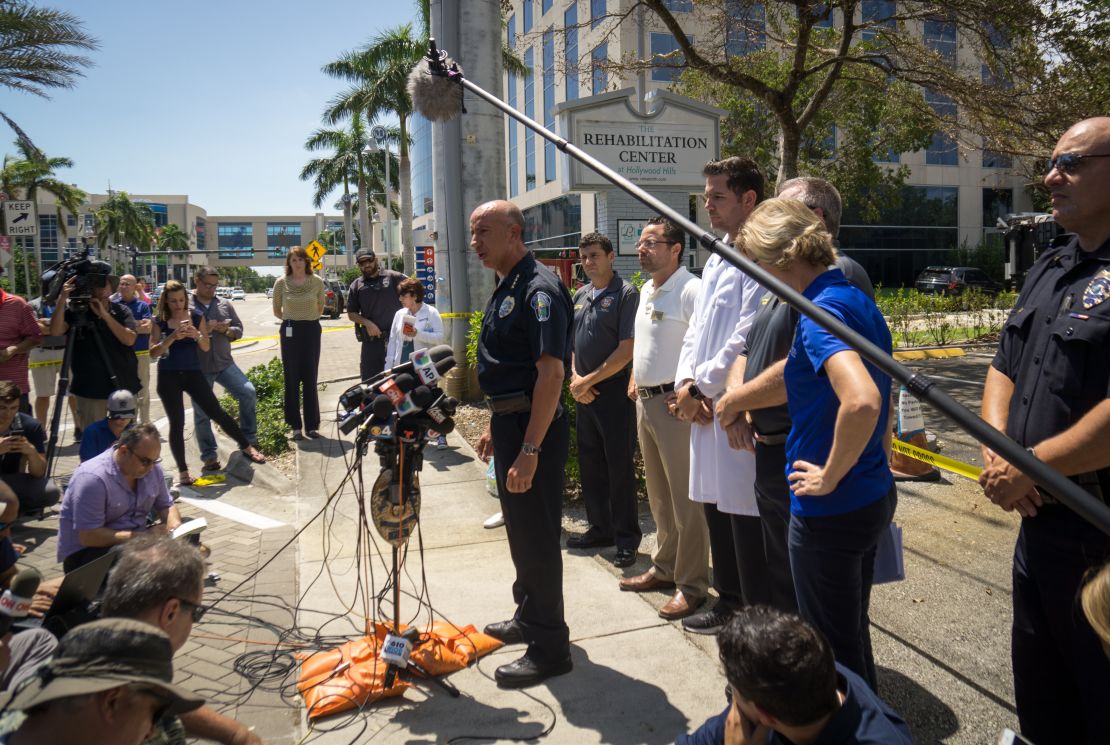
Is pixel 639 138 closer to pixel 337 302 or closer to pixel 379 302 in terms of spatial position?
pixel 379 302

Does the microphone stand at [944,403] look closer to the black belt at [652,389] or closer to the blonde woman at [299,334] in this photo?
the black belt at [652,389]

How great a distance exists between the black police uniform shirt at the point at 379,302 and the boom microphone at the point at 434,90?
4.81 metres

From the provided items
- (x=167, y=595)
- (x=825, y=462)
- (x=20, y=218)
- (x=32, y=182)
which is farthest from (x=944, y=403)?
(x=32, y=182)

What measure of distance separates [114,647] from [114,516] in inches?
123

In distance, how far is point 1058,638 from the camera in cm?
230

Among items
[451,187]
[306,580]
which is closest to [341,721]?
[306,580]

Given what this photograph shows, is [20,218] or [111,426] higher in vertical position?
[20,218]

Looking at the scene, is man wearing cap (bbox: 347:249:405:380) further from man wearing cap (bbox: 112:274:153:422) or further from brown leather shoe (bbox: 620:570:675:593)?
brown leather shoe (bbox: 620:570:675:593)

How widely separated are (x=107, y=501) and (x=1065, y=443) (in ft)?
14.5

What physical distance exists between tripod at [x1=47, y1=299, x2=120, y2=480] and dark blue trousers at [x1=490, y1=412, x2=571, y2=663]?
4.32 metres

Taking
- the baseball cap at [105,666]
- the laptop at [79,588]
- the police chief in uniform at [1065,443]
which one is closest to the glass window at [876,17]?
the police chief in uniform at [1065,443]

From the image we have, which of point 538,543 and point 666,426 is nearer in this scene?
point 538,543

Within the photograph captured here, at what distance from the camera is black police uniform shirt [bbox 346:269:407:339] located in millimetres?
8477

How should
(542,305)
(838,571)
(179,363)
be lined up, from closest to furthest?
(838,571) → (542,305) → (179,363)
